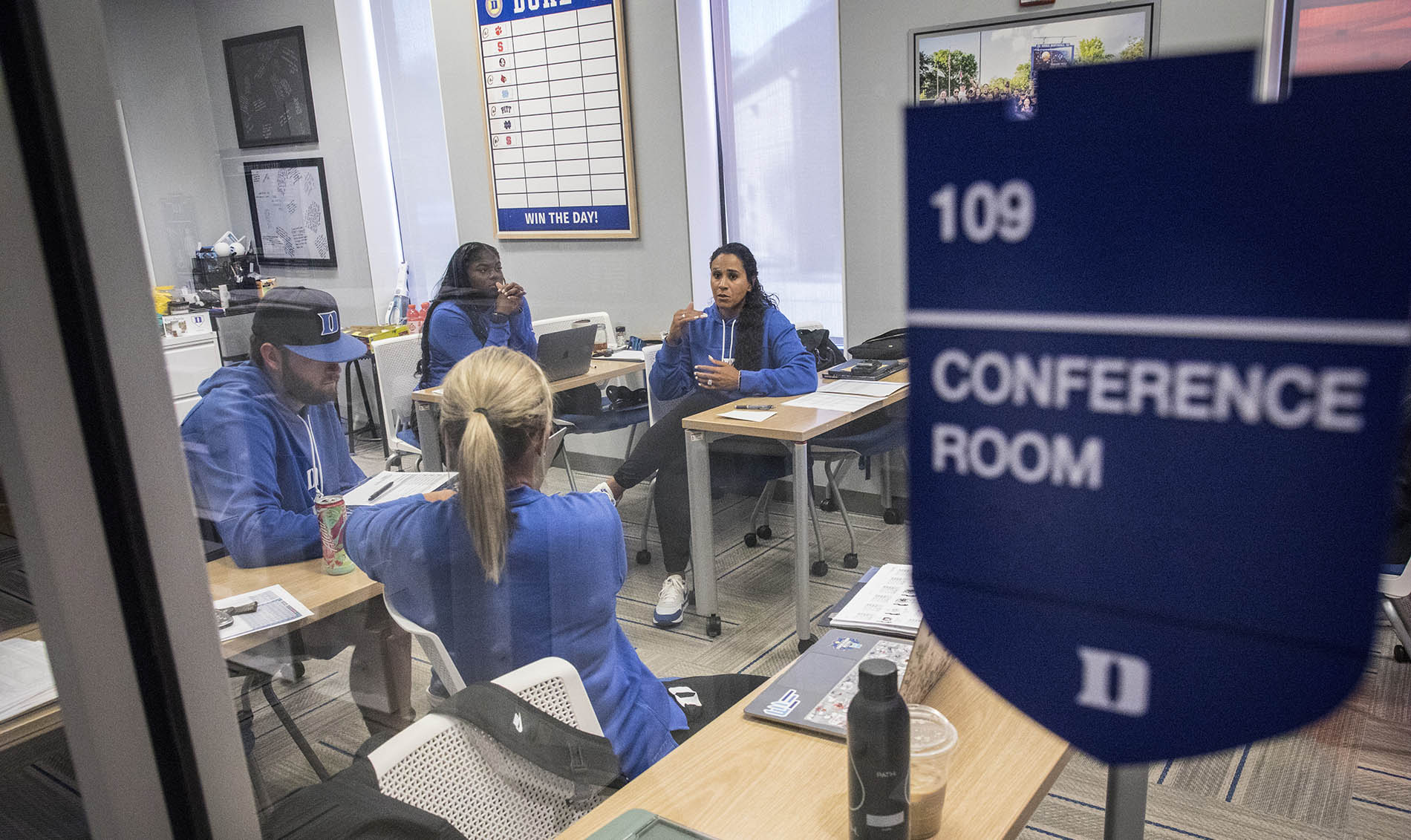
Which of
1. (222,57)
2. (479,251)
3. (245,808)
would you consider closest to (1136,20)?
(245,808)

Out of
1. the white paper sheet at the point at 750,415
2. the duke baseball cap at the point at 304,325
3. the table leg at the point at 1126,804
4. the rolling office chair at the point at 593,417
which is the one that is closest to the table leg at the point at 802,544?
the white paper sheet at the point at 750,415

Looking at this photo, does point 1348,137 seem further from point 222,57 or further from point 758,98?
point 758,98

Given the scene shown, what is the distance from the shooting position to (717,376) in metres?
2.77

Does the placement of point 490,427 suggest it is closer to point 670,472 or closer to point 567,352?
point 567,352

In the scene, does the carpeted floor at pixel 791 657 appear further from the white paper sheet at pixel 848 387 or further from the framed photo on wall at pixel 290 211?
the framed photo on wall at pixel 290 211

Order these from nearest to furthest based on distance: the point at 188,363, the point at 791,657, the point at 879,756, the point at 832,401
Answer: the point at 879,756
the point at 188,363
the point at 832,401
the point at 791,657

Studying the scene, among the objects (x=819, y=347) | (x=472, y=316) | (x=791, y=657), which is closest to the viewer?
(x=472, y=316)

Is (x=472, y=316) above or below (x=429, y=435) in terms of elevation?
above

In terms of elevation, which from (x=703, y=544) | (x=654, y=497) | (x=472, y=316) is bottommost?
(x=703, y=544)

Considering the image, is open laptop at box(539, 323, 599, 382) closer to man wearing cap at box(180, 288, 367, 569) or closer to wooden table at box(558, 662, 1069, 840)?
man wearing cap at box(180, 288, 367, 569)

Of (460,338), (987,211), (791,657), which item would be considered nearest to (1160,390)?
(987,211)

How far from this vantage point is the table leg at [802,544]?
280 centimetres

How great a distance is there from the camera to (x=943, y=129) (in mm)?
350

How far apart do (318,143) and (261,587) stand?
2.47 ft
